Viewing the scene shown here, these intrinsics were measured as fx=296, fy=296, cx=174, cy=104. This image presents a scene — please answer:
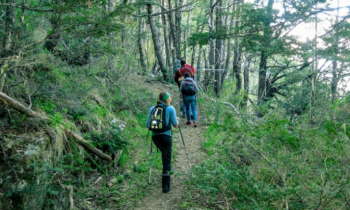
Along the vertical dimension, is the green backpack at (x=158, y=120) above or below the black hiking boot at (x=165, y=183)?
above

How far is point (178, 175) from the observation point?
544cm

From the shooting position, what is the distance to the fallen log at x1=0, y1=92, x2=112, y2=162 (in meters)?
5.26

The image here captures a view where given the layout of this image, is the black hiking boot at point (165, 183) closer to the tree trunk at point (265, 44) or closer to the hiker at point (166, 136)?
the hiker at point (166, 136)

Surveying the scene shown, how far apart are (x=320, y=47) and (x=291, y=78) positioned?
226cm

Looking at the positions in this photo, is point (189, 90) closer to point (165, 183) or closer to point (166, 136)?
point (166, 136)

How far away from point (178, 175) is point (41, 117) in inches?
111

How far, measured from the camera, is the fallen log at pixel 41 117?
5.26 metres

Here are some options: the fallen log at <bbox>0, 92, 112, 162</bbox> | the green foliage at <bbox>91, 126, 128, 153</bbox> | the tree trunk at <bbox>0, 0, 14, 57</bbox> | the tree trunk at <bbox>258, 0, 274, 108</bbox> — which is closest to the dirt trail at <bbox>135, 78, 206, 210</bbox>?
the green foliage at <bbox>91, 126, 128, 153</bbox>

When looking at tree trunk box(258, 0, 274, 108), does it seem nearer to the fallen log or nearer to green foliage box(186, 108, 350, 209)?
green foliage box(186, 108, 350, 209)

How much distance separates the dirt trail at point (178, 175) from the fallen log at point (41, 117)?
4.37 feet

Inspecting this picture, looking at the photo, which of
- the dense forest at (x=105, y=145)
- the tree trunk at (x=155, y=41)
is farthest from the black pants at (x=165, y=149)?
the tree trunk at (x=155, y=41)

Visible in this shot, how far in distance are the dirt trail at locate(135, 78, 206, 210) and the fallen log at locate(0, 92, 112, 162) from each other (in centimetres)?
133

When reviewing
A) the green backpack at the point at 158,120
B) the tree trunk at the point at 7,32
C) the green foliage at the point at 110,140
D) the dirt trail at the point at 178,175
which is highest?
the tree trunk at the point at 7,32

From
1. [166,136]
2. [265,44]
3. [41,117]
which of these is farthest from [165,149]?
[265,44]
